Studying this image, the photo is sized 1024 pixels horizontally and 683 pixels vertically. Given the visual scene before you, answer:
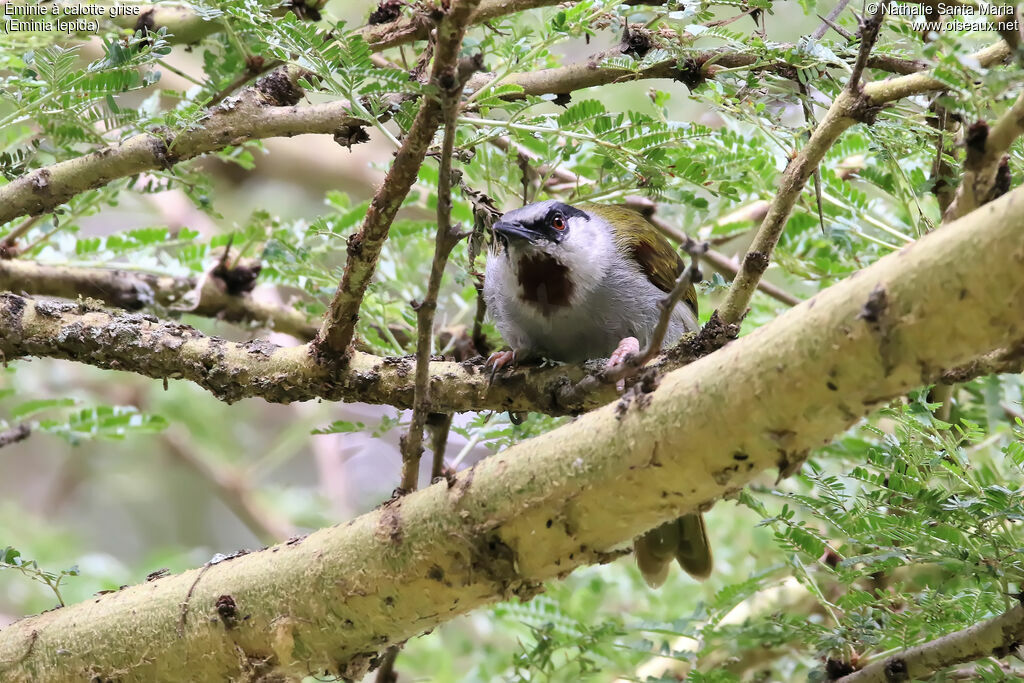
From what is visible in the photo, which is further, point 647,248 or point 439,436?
point 647,248

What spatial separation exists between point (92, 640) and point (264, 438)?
6.27 meters

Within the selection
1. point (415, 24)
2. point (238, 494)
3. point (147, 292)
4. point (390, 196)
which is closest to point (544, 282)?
point (415, 24)

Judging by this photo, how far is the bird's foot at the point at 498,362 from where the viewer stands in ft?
9.31

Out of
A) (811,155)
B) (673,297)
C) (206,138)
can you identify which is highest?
(206,138)

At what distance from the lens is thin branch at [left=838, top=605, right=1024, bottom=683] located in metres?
2.27

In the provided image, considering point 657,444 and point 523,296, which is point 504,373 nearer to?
point 523,296

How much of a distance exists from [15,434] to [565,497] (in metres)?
2.29

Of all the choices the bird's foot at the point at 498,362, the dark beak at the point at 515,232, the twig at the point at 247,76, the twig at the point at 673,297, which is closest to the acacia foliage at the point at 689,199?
the twig at the point at 247,76

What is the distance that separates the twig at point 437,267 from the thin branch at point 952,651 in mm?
1369

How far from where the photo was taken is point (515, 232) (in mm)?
3168

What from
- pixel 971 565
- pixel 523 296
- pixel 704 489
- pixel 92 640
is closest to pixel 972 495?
pixel 971 565

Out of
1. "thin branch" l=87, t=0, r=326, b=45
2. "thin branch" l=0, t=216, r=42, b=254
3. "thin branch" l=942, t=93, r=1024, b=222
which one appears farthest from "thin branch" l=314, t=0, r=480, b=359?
"thin branch" l=0, t=216, r=42, b=254

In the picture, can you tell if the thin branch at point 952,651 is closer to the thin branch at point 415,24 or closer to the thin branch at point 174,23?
the thin branch at point 415,24

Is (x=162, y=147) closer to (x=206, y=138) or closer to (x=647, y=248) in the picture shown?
(x=206, y=138)
